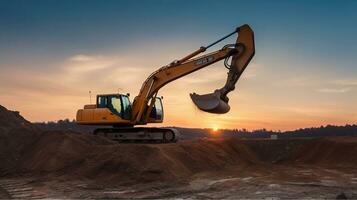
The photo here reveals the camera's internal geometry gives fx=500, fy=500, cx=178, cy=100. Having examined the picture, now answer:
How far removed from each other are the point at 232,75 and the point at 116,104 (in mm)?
7714

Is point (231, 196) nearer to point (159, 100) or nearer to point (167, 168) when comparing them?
point (167, 168)

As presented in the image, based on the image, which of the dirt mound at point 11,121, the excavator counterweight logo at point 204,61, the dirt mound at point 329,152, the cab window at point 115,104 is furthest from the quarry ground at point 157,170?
the excavator counterweight logo at point 204,61

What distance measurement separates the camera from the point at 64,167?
22922 millimetres

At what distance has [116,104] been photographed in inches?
1152

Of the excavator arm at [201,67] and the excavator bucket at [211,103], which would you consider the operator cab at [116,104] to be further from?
the excavator bucket at [211,103]

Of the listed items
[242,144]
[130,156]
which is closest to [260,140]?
[242,144]

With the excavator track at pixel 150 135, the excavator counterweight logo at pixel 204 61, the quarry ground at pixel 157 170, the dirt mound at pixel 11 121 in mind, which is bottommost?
the quarry ground at pixel 157 170

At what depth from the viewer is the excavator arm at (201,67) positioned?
24516mm

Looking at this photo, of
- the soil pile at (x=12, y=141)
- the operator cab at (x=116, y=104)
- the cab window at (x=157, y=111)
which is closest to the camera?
the soil pile at (x=12, y=141)

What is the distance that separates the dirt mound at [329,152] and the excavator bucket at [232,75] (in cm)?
774

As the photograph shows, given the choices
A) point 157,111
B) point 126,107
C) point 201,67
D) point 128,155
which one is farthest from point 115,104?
point 128,155

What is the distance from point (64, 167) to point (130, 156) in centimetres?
316

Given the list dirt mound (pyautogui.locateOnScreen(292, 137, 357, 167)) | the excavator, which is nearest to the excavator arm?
the excavator

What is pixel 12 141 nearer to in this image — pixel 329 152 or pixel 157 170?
pixel 157 170
